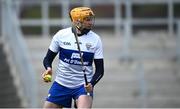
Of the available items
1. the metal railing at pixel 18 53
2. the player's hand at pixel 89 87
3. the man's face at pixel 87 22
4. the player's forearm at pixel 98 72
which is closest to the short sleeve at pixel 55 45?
the man's face at pixel 87 22

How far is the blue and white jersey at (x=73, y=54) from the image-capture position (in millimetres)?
11742

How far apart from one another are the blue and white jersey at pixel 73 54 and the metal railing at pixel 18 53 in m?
6.88

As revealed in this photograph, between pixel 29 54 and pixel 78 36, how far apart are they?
9128mm

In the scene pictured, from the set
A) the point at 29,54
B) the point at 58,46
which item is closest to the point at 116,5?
the point at 29,54

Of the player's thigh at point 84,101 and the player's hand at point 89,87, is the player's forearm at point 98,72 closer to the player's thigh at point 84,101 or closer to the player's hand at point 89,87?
the player's hand at point 89,87

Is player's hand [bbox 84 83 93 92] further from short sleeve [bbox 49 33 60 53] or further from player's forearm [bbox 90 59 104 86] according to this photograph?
short sleeve [bbox 49 33 60 53]

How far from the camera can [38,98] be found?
64.8 ft

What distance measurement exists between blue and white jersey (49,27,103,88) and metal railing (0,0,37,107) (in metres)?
6.88

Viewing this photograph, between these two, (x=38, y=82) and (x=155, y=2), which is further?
(x=155, y=2)

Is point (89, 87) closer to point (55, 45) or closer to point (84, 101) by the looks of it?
point (84, 101)

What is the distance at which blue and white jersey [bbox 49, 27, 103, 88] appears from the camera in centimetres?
1174

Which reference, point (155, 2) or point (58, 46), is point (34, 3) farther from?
point (58, 46)

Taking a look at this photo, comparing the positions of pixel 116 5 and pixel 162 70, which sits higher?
pixel 116 5

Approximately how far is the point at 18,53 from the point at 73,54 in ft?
27.1
